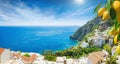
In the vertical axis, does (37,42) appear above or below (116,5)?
below

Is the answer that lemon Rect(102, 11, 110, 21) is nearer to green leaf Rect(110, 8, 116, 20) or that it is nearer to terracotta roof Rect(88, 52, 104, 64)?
green leaf Rect(110, 8, 116, 20)

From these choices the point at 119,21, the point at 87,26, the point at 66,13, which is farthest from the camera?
the point at 66,13

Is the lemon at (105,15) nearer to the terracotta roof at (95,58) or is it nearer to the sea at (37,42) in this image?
the terracotta roof at (95,58)

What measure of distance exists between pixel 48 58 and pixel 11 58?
209 cm

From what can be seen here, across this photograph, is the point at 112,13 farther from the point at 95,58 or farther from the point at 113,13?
the point at 95,58

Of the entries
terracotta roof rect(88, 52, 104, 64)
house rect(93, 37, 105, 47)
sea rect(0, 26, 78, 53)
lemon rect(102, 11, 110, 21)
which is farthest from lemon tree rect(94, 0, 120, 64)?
sea rect(0, 26, 78, 53)

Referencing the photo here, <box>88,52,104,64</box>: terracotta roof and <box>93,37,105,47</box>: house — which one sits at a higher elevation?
<box>93,37,105,47</box>: house

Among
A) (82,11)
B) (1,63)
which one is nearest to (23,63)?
(1,63)

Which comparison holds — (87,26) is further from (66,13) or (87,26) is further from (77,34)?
(66,13)

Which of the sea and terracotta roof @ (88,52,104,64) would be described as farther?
the sea

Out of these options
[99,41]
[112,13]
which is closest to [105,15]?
[112,13]

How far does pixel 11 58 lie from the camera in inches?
463

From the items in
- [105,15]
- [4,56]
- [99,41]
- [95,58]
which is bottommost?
[95,58]

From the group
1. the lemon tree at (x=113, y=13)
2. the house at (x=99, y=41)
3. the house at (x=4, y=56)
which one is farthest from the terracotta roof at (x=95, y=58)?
the lemon tree at (x=113, y=13)
